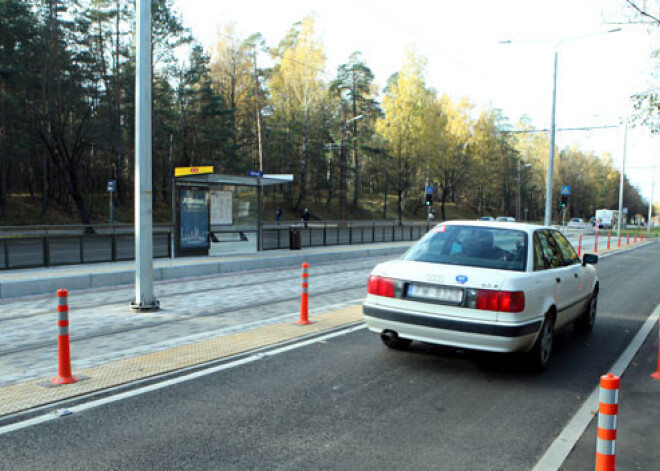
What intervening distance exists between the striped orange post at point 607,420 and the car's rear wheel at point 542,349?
2.97 meters

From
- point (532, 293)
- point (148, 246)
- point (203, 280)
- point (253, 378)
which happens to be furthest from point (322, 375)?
point (203, 280)

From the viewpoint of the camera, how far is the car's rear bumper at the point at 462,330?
5.16 meters

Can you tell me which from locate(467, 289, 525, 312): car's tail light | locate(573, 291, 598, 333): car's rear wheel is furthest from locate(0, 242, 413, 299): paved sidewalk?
locate(573, 291, 598, 333): car's rear wheel

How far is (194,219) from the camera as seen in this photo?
16.4 m

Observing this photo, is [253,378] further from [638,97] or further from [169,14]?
[169,14]

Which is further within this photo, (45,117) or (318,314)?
(45,117)

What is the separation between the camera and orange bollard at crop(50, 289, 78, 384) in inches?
203

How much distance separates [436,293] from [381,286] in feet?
2.10

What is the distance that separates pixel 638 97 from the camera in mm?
13312

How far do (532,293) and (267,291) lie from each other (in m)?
7.06

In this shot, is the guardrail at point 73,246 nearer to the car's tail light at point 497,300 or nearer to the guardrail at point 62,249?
the guardrail at point 62,249

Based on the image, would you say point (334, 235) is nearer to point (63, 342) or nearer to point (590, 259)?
point (590, 259)

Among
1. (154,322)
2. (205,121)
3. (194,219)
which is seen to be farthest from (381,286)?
(205,121)

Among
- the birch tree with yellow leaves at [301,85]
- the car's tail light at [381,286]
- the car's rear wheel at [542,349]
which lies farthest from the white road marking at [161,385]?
the birch tree with yellow leaves at [301,85]
